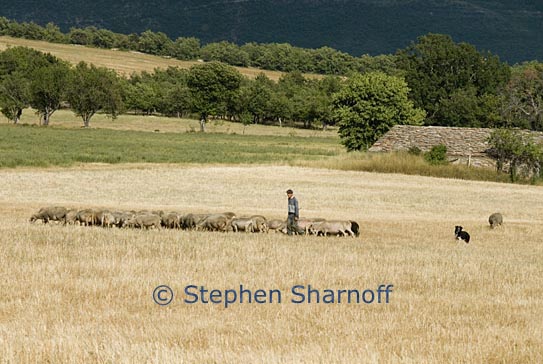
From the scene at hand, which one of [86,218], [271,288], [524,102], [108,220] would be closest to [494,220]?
[108,220]

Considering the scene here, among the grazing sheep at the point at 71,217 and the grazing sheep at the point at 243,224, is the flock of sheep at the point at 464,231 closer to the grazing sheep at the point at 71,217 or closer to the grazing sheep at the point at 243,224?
the grazing sheep at the point at 243,224

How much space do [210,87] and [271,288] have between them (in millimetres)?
133852

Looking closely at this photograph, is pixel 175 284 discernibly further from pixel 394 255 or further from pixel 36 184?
pixel 36 184

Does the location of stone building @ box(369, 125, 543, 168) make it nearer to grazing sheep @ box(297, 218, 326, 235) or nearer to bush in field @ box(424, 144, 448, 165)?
bush in field @ box(424, 144, 448, 165)

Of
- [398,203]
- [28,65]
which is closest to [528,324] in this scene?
[398,203]

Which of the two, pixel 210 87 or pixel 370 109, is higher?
pixel 210 87

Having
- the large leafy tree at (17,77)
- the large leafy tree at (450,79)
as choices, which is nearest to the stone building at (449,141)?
the large leafy tree at (450,79)

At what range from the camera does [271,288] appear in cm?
1436

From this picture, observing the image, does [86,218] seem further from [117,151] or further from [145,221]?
[117,151]

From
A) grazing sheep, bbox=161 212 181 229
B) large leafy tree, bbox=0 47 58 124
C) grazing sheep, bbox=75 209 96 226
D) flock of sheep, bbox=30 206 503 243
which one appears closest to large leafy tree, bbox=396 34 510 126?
large leafy tree, bbox=0 47 58 124

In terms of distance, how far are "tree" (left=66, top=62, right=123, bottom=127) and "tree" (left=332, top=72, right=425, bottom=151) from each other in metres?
58.4

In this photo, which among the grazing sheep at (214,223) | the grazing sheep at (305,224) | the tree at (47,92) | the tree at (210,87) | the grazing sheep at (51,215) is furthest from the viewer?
the tree at (210,87)

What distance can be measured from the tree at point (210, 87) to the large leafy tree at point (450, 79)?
142 ft

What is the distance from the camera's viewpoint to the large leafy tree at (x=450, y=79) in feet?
342
